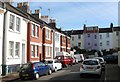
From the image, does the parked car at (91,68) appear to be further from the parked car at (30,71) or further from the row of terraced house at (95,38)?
the row of terraced house at (95,38)

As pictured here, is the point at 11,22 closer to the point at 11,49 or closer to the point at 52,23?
the point at 11,49

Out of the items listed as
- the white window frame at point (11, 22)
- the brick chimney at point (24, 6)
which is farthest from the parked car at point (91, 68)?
the brick chimney at point (24, 6)

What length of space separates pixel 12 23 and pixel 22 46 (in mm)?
4217

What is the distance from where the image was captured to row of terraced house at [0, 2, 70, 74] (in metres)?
27.2

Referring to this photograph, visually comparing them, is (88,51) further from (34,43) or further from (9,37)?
(9,37)

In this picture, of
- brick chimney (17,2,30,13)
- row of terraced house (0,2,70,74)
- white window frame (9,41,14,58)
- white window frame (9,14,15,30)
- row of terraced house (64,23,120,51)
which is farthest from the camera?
row of terraced house (64,23,120,51)

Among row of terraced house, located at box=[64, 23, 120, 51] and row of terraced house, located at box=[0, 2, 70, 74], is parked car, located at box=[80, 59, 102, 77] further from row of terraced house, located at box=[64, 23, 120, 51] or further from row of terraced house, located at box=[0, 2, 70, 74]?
row of terraced house, located at box=[64, 23, 120, 51]

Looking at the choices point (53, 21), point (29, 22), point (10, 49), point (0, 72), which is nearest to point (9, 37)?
point (10, 49)

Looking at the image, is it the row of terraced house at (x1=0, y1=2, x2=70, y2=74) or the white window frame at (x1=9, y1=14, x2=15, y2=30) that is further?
the white window frame at (x1=9, y1=14, x2=15, y2=30)

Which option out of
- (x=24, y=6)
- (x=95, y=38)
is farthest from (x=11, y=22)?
(x=95, y=38)

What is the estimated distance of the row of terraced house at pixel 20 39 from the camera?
2720 cm

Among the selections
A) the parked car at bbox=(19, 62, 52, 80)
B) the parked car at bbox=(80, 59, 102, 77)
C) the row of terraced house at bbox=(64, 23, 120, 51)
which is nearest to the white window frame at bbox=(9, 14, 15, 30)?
the parked car at bbox=(19, 62, 52, 80)

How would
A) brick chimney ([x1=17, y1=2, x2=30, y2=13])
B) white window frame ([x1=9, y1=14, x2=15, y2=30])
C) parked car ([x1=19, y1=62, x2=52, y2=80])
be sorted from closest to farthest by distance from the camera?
1. parked car ([x1=19, y1=62, x2=52, y2=80])
2. white window frame ([x1=9, y1=14, x2=15, y2=30])
3. brick chimney ([x1=17, y1=2, x2=30, y2=13])

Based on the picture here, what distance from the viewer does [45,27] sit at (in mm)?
42562
